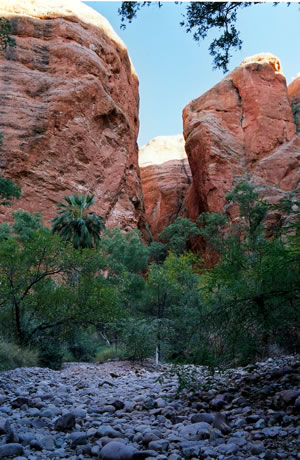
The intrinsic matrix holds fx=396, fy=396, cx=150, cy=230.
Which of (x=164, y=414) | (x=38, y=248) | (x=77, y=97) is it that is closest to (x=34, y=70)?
(x=77, y=97)

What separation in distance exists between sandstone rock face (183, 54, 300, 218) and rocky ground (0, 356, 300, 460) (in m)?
30.4

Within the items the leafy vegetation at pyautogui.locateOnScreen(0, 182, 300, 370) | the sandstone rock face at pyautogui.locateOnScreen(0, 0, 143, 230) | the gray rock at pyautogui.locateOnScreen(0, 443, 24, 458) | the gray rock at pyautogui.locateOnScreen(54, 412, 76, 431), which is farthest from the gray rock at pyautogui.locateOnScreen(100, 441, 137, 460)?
the sandstone rock face at pyautogui.locateOnScreen(0, 0, 143, 230)

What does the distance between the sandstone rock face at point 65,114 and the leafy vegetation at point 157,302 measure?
24.5 ft

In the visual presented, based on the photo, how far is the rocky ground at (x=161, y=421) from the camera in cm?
300

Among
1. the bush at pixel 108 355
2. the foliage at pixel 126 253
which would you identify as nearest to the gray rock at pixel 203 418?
the bush at pixel 108 355

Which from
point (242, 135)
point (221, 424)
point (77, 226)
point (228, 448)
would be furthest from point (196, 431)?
point (242, 135)

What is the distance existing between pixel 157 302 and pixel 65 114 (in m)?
20.2

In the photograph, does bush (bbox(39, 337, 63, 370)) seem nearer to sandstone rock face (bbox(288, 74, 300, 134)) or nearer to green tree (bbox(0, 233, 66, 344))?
green tree (bbox(0, 233, 66, 344))

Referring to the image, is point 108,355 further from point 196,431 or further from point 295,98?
point 295,98

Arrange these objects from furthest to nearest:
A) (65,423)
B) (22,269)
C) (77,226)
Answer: (77,226)
(22,269)
(65,423)

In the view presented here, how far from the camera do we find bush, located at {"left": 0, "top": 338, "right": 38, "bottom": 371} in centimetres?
823

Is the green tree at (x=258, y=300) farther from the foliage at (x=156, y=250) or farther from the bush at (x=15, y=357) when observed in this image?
the foliage at (x=156, y=250)

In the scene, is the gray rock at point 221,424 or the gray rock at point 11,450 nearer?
the gray rock at point 11,450

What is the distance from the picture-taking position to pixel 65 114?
31766 mm
